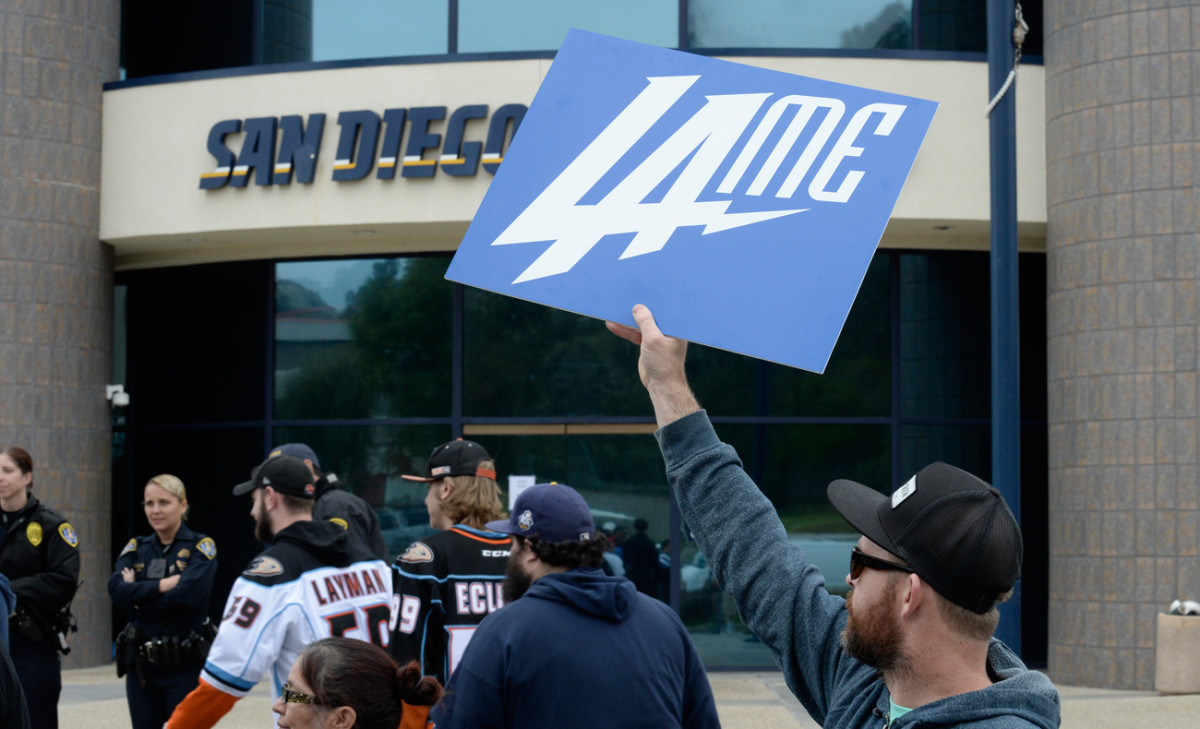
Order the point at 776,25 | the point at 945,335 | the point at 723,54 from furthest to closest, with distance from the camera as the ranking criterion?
the point at 945,335 < the point at 776,25 < the point at 723,54

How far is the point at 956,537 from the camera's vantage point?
194 cm

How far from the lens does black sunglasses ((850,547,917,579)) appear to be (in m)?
2.00

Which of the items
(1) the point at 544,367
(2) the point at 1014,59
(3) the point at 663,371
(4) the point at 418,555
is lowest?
(4) the point at 418,555

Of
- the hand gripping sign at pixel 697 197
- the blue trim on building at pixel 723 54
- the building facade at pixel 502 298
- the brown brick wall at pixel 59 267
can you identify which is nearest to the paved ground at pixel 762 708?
the building facade at pixel 502 298

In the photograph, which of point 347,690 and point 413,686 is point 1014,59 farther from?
point 347,690

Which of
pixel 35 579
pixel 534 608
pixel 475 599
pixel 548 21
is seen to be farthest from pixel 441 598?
pixel 548 21

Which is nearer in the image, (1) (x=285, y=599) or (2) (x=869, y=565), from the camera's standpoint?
(2) (x=869, y=565)

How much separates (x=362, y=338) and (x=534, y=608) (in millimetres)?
10248

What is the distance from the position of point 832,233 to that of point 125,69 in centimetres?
1344

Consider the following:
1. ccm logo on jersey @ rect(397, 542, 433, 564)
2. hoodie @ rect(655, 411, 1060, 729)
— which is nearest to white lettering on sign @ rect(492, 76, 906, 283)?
hoodie @ rect(655, 411, 1060, 729)

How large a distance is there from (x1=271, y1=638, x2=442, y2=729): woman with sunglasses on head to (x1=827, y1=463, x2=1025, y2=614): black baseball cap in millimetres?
1545

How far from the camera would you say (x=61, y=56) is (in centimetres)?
1308

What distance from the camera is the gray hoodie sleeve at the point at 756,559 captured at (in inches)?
93.5

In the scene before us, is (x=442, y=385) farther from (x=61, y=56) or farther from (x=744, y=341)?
(x=744, y=341)
